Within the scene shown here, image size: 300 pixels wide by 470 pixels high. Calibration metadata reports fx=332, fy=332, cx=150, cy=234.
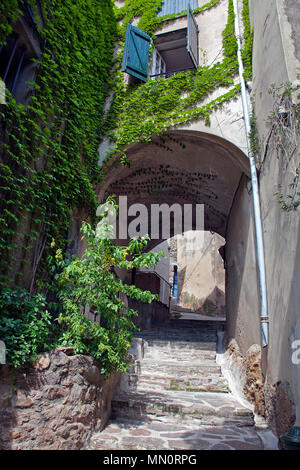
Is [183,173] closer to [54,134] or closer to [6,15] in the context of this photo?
[54,134]

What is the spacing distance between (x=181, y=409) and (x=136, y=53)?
21.8ft

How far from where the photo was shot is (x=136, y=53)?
22.8 ft

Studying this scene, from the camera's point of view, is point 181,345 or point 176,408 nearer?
point 176,408

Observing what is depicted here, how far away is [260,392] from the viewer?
170 inches

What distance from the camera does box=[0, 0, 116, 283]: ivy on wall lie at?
12.9 feet

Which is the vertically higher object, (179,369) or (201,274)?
(201,274)

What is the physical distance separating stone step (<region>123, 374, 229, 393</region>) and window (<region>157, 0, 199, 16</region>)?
7.76 meters

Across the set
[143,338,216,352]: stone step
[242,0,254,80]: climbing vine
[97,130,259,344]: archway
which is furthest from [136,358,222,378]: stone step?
[242,0,254,80]: climbing vine

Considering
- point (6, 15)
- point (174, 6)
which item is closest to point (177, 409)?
point (6, 15)

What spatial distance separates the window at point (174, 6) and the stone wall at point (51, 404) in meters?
7.79

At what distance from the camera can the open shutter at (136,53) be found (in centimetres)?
675

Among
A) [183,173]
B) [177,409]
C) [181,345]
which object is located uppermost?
[183,173]

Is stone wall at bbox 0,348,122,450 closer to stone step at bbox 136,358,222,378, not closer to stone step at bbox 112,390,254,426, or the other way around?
stone step at bbox 112,390,254,426

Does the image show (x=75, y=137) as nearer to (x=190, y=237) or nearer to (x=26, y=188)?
(x=26, y=188)
